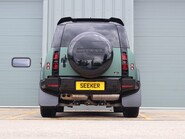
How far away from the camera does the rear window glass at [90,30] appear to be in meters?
6.68

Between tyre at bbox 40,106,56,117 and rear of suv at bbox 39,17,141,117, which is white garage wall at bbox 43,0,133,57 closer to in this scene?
rear of suv at bbox 39,17,141,117

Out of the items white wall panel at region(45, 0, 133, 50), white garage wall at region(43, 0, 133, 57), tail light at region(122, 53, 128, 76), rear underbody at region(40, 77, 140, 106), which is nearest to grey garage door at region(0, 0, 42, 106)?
white garage wall at region(43, 0, 133, 57)

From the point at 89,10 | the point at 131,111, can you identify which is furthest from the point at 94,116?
the point at 89,10

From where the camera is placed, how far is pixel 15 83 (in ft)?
37.6

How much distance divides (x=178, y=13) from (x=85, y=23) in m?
5.57

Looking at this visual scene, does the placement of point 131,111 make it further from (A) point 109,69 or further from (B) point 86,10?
(B) point 86,10

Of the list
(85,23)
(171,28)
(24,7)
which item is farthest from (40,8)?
(85,23)

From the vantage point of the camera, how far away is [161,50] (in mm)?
11578

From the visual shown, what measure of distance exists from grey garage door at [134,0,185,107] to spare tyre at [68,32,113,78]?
528cm

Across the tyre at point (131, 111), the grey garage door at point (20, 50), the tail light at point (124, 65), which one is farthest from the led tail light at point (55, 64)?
the grey garage door at point (20, 50)

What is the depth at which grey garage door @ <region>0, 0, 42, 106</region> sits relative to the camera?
11.4 metres

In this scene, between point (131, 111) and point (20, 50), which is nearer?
point (131, 111)

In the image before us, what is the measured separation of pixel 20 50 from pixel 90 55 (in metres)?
5.78
